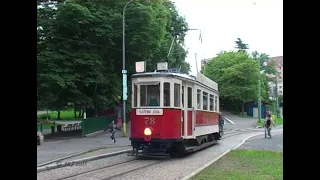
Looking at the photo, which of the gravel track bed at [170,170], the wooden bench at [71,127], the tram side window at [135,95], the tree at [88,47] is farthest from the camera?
the wooden bench at [71,127]

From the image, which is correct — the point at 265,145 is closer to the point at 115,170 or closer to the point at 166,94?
the point at 166,94

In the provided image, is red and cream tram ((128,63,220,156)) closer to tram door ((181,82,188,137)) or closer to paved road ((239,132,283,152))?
tram door ((181,82,188,137))

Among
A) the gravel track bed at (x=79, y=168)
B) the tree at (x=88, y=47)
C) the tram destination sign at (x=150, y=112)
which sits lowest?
the gravel track bed at (x=79, y=168)

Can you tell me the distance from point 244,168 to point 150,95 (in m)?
4.43

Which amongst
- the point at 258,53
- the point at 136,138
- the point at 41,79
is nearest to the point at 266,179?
the point at 136,138

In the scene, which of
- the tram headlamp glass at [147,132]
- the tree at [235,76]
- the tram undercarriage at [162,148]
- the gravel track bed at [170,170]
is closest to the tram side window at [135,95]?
the tram headlamp glass at [147,132]

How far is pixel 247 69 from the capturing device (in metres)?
54.3

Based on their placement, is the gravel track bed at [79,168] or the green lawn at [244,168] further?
the gravel track bed at [79,168]

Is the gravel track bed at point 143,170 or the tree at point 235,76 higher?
the tree at point 235,76

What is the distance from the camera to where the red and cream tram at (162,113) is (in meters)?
13.0

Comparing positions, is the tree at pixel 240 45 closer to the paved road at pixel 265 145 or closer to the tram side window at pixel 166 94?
the paved road at pixel 265 145

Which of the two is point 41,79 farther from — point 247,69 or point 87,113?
point 247,69

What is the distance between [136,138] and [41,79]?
383 inches
